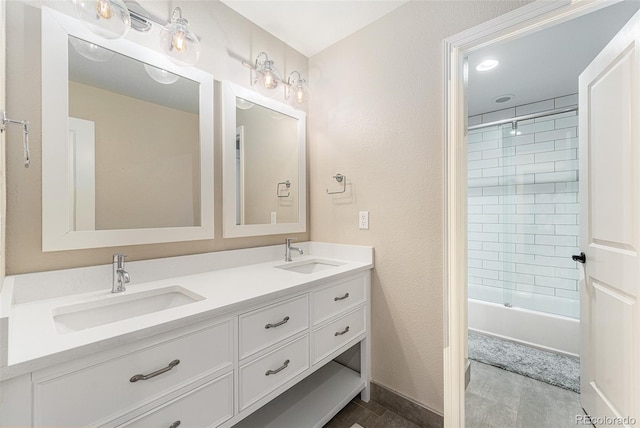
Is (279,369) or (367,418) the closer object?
(279,369)

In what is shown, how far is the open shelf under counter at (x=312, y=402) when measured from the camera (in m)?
1.38

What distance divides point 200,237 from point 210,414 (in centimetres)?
83

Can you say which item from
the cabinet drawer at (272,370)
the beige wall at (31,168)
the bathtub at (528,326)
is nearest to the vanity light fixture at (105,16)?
the beige wall at (31,168)

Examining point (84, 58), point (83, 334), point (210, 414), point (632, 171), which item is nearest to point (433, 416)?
point (210, 414)

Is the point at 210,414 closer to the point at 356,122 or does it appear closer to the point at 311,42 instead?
the point at 356,122

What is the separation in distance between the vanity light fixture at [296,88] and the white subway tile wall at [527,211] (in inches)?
89.5

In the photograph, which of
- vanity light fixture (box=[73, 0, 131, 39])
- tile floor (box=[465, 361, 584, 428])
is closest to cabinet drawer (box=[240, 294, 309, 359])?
tile floor (box=[465, 361, 584, 428])

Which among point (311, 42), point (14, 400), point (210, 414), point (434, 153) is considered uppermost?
point (311, 42)

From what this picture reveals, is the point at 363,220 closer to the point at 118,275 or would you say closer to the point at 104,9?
the point at 118,275

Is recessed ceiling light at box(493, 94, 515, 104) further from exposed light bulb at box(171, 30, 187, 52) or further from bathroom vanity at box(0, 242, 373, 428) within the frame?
exposed light bulb at box(171, 30, 187, 52)

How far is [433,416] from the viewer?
4.81 feet

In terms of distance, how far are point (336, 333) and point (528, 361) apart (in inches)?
66.6

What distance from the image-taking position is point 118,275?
3.72 feet

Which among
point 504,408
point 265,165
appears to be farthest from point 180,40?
point 504,408
